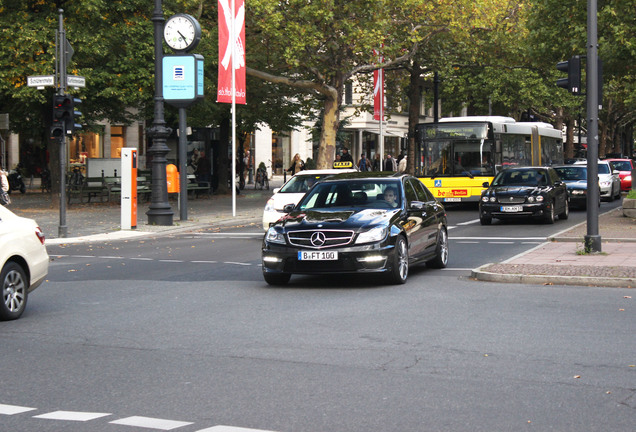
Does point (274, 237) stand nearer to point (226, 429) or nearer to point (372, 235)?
point (372, 235)

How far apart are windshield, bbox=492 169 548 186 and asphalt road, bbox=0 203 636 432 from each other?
12622mm

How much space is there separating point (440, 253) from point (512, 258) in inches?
51.0

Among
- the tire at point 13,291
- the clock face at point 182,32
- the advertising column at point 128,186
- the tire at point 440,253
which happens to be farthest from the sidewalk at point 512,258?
the tire at point 13,291

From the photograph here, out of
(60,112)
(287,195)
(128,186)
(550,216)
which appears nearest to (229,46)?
(128,186)

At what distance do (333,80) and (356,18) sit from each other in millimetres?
4077

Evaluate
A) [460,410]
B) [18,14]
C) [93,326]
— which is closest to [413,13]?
[18,14]

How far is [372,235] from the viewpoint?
40.9ft

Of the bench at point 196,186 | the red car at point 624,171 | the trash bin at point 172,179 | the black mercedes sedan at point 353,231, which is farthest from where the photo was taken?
the red car at point 624,171

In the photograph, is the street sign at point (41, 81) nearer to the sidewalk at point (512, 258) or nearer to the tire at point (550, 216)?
the sidewalk at point (512, 258)

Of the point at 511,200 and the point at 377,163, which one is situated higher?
the point at 377,163

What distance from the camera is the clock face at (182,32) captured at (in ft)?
87.0

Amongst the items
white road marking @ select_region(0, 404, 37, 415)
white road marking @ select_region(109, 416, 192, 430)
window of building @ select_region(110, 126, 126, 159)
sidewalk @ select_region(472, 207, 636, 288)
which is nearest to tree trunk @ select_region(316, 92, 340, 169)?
sidewalk @ select_region(472, 207, 636, 288)

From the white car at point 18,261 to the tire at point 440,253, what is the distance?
6398 mm

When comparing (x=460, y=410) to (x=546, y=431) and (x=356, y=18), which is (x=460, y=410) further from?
(x=356, y=18)
